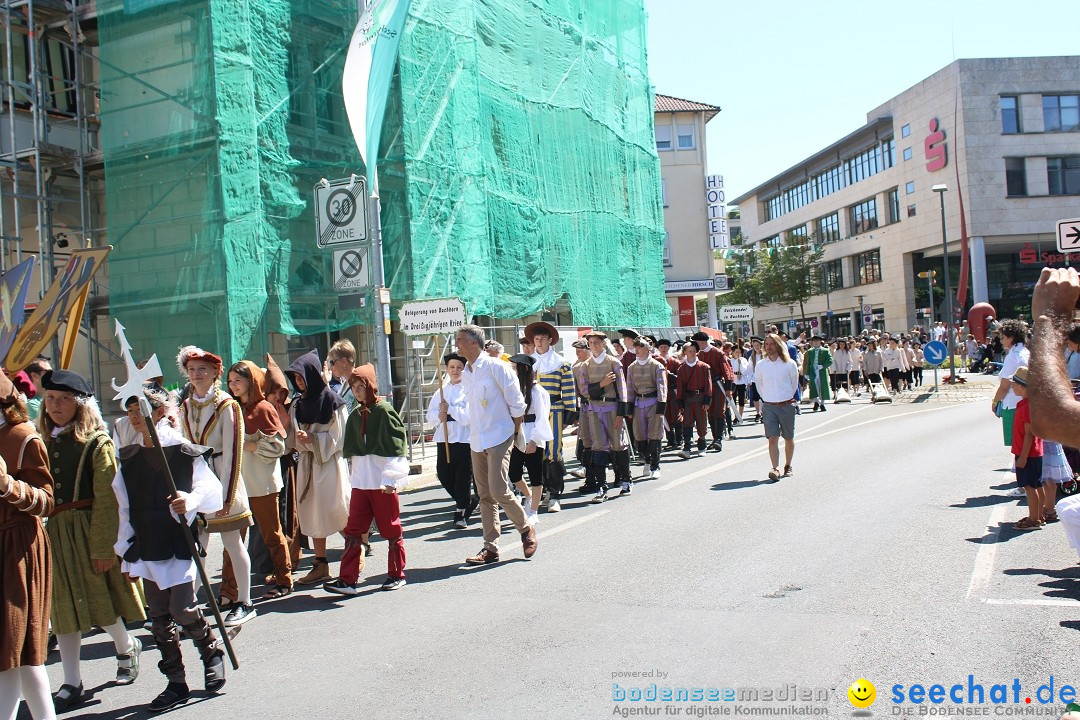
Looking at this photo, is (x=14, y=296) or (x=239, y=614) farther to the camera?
(x=14, y=296)

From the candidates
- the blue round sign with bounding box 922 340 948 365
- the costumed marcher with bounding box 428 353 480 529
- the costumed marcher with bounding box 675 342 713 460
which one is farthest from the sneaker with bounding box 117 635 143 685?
the blue round sign with bounding box 922 340 948 365

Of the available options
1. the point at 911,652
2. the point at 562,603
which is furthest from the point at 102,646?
the point at 911,652

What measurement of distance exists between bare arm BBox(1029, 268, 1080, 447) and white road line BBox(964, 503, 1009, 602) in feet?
13.2

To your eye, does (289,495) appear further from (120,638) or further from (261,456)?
(120,638)

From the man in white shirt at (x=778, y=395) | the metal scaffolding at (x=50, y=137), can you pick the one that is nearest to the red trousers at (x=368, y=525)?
the man in white shirt at (x=778, y=395)

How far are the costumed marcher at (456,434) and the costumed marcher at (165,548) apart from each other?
487cm

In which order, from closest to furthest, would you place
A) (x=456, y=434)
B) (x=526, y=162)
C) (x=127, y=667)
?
(x=127, y=667) < (x=456, y=434) < (x=526, y=162)

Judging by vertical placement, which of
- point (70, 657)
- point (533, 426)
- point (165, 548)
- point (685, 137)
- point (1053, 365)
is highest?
point (685, 137)

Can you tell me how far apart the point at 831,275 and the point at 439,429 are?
224 feet

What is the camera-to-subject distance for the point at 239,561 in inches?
260

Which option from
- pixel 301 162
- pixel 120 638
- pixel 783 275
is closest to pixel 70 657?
pixel 120 638

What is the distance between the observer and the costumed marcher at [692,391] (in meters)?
15.7

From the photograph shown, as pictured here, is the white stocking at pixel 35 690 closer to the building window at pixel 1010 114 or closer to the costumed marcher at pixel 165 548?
the costumed marcher at pixel 165 548

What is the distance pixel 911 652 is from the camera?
511 cm
